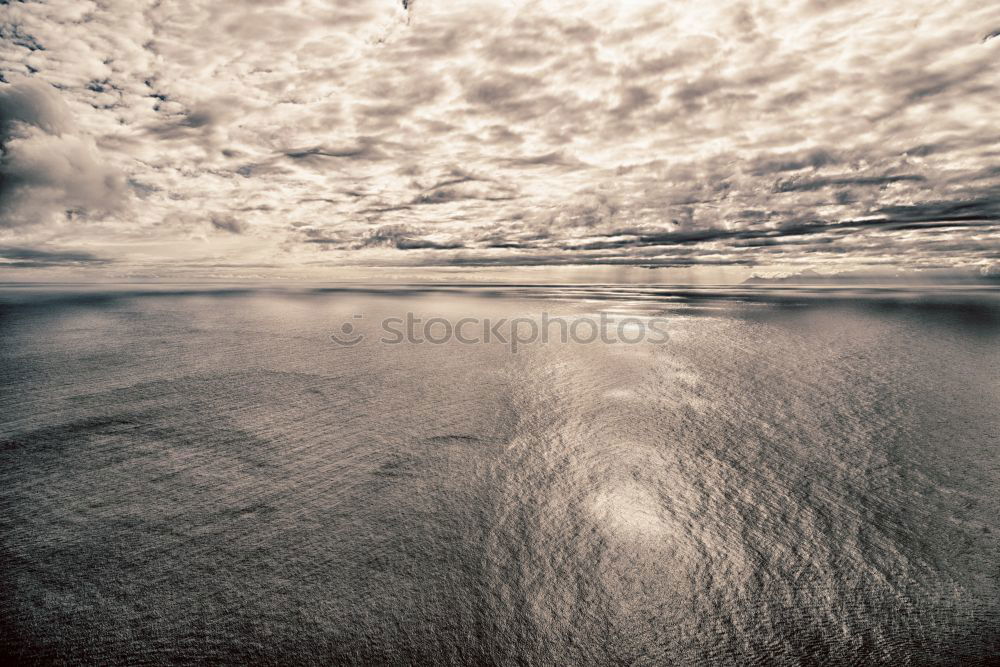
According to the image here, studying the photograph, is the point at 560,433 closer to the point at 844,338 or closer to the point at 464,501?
the point at 464,501

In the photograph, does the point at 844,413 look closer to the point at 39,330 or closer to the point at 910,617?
the point at 910,617

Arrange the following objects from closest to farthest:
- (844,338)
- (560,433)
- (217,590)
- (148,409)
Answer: (217,590) < (560,433) < (148,409) < (844,338)

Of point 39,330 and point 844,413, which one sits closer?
point 844,413

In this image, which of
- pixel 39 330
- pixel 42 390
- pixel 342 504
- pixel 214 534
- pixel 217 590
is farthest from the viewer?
pixel 39 330

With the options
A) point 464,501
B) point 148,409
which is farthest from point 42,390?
point 464,501

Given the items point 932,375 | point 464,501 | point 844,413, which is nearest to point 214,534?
point 464,501

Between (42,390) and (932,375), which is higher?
(42,390)
